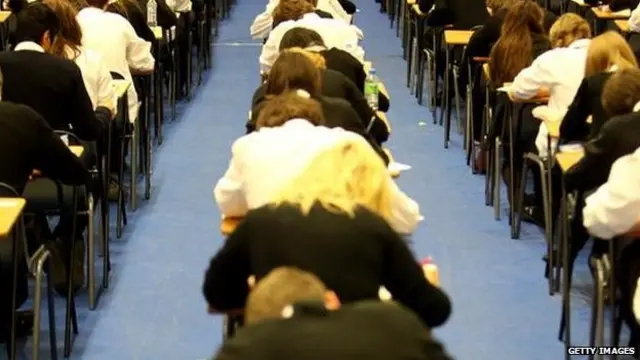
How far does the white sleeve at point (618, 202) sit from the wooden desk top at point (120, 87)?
3035 mm

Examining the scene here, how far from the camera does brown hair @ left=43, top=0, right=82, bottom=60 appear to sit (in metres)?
6.32

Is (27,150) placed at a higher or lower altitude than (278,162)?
lower

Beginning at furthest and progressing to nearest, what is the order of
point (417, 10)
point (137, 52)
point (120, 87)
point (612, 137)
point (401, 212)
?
point (417, 10) → point (137, 52) → point (120, 87) → point (612, 137) → point (401, 212)

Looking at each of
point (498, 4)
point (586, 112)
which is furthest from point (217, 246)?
point (498, 4)

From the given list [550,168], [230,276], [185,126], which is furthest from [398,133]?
[230,276]

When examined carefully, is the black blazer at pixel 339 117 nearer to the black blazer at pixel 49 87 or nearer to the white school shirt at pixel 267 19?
the black blazer at pixel 49 87

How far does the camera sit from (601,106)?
233 inches

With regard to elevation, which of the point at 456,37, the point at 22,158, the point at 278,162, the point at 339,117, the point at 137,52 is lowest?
the point at 456,37

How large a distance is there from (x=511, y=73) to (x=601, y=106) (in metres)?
1.62

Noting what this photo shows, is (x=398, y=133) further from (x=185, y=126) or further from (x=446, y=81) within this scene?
(x=185, y=126)

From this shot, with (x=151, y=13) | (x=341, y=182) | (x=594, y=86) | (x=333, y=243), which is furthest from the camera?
(x=151, y=13)

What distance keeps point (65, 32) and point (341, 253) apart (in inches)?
134

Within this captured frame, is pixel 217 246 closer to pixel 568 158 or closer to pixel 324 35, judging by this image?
pixel 324 35

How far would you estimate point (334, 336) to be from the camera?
7.55ft
